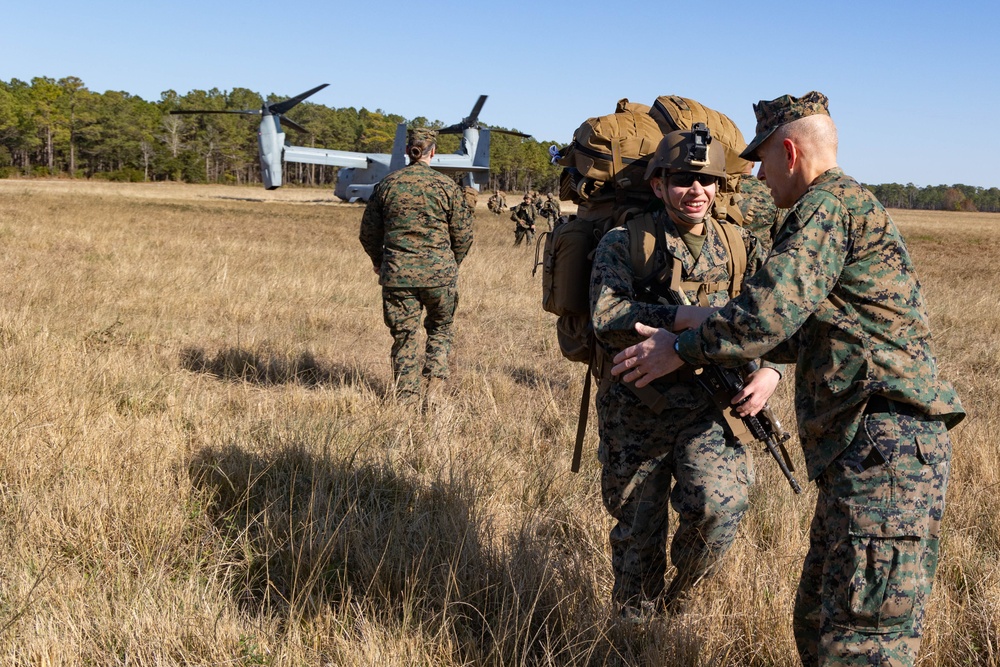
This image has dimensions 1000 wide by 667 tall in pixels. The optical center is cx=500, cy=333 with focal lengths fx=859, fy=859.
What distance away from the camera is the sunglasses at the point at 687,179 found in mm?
3164

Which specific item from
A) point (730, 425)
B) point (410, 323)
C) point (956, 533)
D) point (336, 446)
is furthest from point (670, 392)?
point (410, 323)

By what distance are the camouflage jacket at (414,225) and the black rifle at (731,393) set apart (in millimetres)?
3435

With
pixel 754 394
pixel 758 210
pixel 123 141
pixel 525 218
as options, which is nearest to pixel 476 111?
pixel 525 218

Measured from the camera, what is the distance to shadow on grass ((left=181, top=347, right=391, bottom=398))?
7.05 m

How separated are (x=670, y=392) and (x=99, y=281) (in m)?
9.51

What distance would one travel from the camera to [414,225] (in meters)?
6.46

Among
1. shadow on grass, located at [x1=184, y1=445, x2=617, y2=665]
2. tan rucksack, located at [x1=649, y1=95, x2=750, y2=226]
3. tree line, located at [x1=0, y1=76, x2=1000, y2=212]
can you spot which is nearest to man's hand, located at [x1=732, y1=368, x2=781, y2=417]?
tan rucksack, located at [x1=649, y1=95, x2=750, y2=226]

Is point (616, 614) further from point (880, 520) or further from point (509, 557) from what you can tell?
point (880, 520)

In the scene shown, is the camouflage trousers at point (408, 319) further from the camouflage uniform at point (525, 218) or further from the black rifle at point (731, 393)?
the camouflage uniform at point (525, 218)

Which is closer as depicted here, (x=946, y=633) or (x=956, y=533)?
(x=946, y=633)

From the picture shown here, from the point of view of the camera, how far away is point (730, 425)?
318 centimetres

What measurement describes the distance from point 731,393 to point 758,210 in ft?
5.41

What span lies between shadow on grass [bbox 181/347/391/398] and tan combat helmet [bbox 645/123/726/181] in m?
4.04

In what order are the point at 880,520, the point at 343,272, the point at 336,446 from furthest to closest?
the point at 343,272, the point at 336,446, the point at 880,520
